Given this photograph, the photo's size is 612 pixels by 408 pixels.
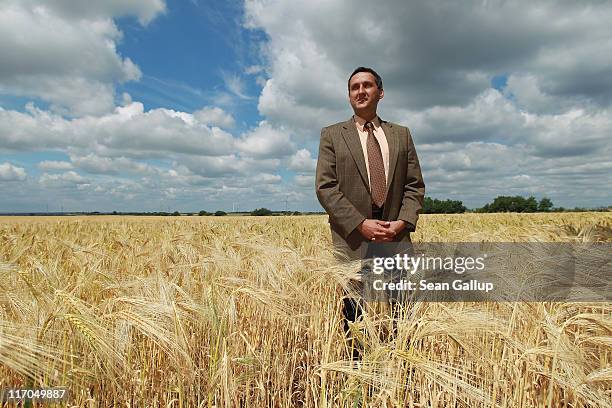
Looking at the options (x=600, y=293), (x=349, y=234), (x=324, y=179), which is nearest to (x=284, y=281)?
(x=349, y=234)

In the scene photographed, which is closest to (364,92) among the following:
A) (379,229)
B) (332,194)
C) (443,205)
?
(332,194)

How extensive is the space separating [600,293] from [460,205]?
197 ft

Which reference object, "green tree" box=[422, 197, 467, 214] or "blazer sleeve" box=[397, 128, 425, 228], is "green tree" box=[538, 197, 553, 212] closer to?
"green tree" box=[422, 197, 467, 214]

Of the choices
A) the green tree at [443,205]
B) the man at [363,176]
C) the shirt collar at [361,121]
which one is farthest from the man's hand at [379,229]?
the green tree at [443,205]

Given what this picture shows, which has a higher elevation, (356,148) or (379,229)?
(356,148)

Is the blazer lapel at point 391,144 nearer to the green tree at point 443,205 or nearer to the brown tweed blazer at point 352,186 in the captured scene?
the brown tweed blazer at point 352,186

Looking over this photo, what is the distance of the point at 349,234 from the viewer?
2691mm

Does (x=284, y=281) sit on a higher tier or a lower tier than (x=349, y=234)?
lower

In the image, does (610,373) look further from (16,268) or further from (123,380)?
(16,268)

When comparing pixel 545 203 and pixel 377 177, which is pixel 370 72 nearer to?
pixel 377 177

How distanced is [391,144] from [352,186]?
1.38 ft

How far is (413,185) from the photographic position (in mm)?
2963

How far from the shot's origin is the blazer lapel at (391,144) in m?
2.74

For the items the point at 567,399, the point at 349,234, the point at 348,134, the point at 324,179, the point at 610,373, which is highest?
the point at 348,134
